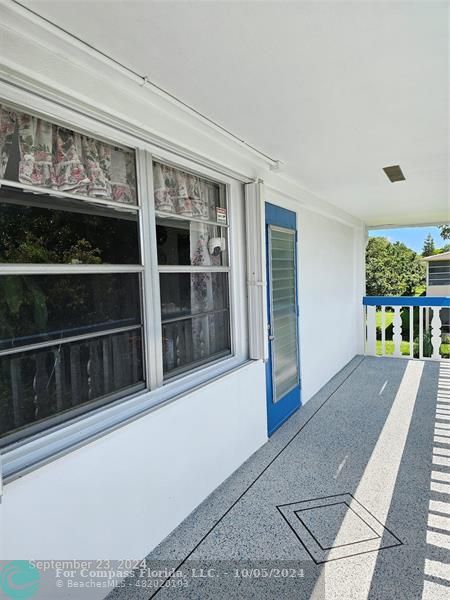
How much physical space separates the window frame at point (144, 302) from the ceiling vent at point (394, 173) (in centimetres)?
150

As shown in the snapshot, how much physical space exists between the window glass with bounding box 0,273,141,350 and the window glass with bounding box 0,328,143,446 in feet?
0.25

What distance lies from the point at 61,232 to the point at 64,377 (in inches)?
27.3

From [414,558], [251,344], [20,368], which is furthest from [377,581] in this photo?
[20,368]

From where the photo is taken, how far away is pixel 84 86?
1.69 m

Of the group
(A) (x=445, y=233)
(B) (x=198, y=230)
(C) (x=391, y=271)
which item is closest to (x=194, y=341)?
(B) (x=198, y=230)

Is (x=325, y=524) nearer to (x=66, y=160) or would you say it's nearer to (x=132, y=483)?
(x=132, y=483)

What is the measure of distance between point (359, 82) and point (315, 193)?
263cm

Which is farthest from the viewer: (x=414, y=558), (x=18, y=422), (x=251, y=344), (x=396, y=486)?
(x=251, y=344)

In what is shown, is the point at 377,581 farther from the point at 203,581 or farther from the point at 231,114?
the point at 231,114

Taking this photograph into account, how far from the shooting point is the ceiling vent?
3494 millimetres

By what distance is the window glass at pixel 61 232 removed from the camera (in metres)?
1.53

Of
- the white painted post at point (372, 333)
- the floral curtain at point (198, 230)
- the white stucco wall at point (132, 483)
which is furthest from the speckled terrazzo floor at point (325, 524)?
the white painted post at point (372, 333)

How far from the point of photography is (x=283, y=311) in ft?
12.5

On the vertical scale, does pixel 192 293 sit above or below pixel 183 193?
below
